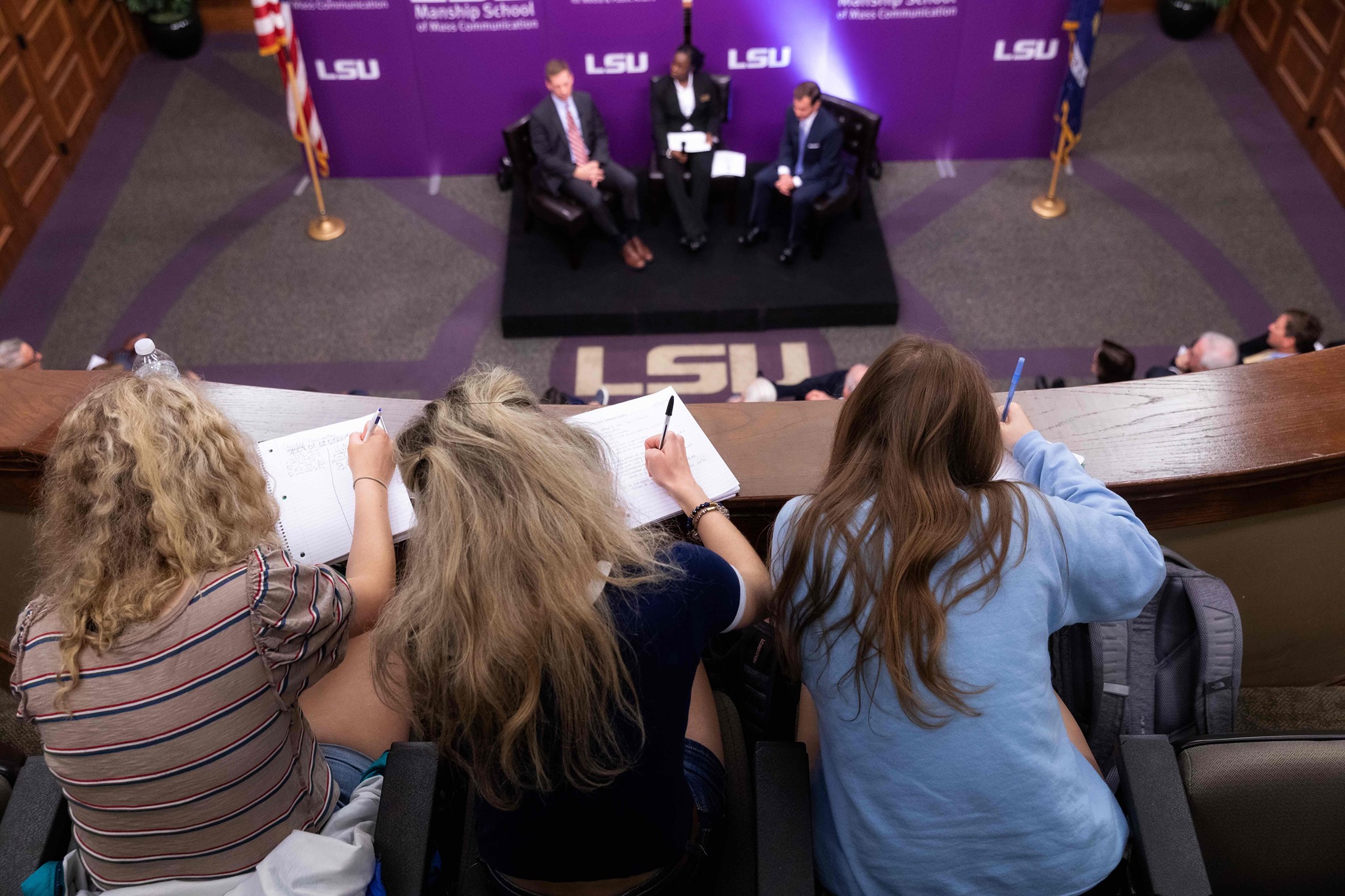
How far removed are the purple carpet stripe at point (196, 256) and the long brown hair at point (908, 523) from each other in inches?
193

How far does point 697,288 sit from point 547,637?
4313mm

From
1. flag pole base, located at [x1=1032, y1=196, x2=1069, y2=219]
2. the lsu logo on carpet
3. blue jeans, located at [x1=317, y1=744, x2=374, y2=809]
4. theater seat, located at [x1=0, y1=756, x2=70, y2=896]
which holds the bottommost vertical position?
the lsu logo on carpet

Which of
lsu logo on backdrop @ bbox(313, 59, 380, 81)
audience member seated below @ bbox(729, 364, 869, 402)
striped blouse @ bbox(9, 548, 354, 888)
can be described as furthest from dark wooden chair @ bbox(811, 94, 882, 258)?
striped blouse @ bbox(9, 548, 354, 888)

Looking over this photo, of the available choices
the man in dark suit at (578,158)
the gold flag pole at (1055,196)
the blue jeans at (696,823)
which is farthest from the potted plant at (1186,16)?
the blue jeans at (696,823)

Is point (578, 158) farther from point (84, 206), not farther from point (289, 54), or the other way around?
point (84, 206)

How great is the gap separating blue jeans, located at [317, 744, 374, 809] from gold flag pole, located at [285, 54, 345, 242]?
4713mm

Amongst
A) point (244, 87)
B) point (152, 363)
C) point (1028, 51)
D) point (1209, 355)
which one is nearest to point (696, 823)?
point (152, 363)

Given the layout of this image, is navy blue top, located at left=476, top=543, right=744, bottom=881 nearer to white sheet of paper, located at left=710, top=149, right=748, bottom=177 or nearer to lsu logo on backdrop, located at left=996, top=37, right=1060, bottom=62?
white sheet of paper, located at left=710, top=149, right=748, bottom=177

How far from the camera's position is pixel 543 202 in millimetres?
5555

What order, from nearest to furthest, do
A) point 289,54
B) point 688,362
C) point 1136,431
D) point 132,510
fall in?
point 132,510
point 1136,431
point 688,362
point 289,54

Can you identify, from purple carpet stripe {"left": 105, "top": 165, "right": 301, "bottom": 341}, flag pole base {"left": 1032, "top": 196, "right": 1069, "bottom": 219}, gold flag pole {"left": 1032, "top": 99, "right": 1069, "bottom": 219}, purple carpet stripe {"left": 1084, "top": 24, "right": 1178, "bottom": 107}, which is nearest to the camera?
purple carpet stripe {"left": 105, "top": 165, "right": 301, "bottom": 341}

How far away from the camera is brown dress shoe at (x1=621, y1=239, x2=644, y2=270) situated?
224 inches

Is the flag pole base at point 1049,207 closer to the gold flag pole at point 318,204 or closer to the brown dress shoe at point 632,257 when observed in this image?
the brown dress shoe at point 632,257

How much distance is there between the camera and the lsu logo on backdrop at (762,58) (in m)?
6.04
